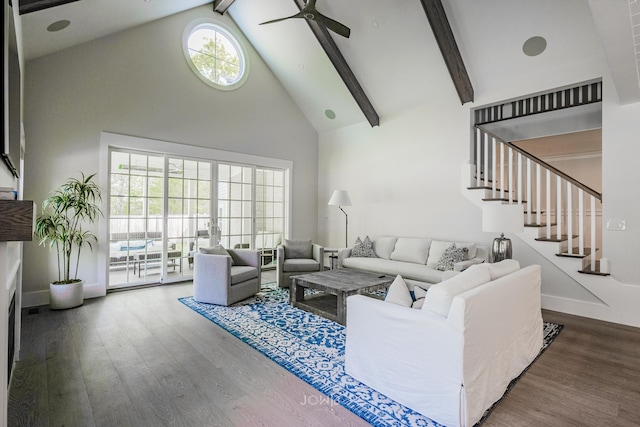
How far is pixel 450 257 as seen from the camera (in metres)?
4.39

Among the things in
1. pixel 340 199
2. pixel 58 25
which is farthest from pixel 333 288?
pixel 58 25

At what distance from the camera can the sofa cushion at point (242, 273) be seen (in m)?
4.08

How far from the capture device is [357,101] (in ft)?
19.3

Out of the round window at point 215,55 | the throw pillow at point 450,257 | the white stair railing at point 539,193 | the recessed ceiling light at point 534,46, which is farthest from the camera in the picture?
the round window at point 215,55

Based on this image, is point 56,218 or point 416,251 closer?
point 56,218

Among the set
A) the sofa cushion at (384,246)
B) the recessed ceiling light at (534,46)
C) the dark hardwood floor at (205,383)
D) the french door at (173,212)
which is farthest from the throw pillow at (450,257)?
the french door at (173,212)

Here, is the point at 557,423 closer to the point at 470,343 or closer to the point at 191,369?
the point at 470,343

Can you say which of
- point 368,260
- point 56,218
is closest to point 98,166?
point 56,218

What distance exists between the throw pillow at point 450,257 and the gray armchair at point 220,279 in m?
2.62

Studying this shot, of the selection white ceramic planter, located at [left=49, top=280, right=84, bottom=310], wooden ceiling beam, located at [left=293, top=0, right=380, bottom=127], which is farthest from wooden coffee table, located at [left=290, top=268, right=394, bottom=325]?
wooden ceiling beam, located at [left=293, top=0, right=380, bottom=127]

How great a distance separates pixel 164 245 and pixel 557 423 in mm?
5161

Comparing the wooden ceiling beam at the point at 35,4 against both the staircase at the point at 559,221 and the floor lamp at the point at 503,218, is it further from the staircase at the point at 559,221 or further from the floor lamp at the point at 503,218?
the staircase at the point at 559,221

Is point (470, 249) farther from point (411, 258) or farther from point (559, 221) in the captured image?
point (559, 221)

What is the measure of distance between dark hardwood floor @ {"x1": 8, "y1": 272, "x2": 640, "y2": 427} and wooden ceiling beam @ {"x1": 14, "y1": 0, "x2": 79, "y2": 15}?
302cm
